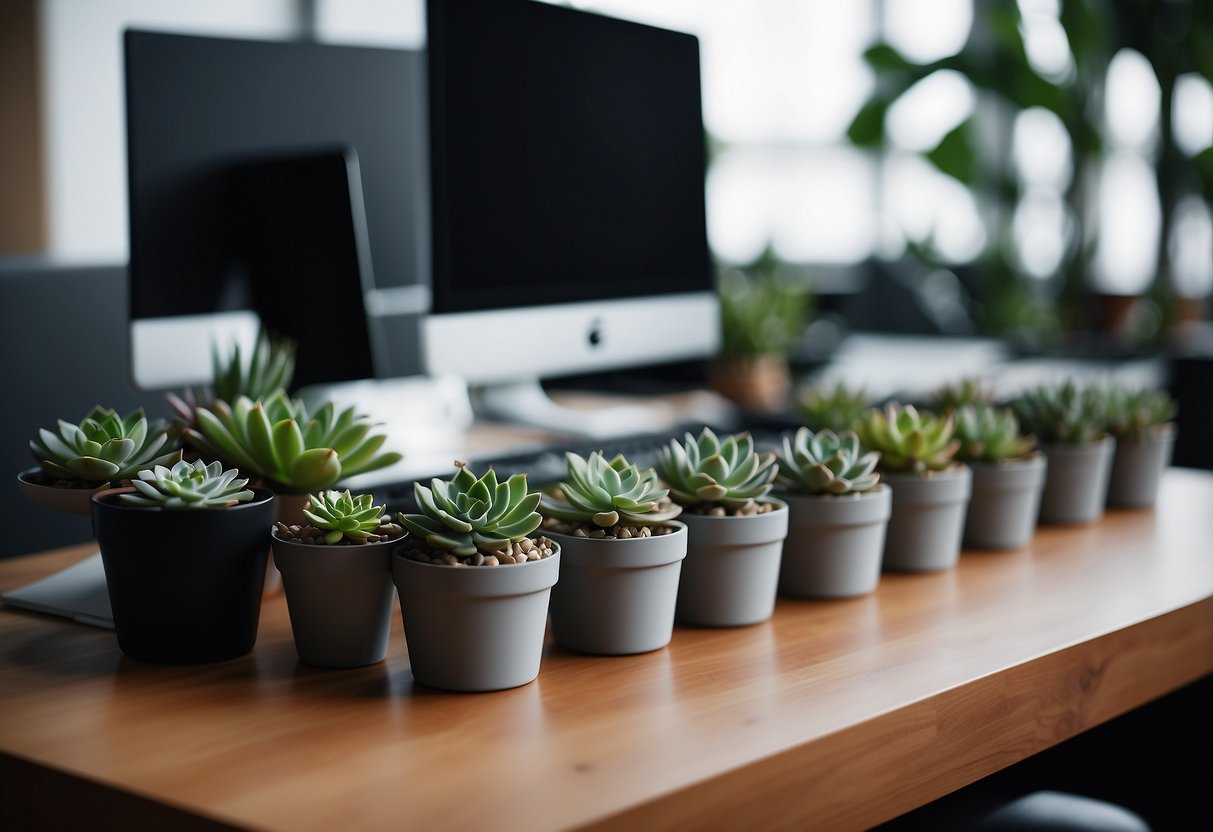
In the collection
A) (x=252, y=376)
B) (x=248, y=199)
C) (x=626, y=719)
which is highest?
(x=248, y=199)

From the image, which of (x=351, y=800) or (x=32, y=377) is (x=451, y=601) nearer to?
(x=351, y=800)

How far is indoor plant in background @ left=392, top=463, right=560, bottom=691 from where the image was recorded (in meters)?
0.84

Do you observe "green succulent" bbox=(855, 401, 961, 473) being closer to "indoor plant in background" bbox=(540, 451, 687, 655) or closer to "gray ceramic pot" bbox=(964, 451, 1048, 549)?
"gray ceramic pot" bbox=(964, 451, 1048, 549)

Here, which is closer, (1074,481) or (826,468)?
(826,468)

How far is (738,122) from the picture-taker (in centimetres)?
675

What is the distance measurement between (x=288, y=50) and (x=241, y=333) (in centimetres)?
35

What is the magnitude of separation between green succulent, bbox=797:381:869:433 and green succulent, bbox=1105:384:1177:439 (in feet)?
1.00

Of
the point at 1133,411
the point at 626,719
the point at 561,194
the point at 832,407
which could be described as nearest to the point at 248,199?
the point at 561,194

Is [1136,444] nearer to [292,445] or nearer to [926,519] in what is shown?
[926,519]

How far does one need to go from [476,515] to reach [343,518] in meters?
0.10

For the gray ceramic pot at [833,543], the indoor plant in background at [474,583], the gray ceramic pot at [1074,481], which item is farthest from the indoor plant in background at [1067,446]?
the indoor plant in background at [474,583]

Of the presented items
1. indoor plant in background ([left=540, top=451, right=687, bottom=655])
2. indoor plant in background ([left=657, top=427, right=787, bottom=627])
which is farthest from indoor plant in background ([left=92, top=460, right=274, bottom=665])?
indoor plant in background ([left=657, top=427, right=787, bottom=627])

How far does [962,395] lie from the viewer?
1.49m

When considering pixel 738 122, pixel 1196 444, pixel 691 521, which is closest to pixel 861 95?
pixel 738 122
